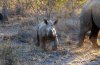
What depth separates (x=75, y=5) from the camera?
58.0ft

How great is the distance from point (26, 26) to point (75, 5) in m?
4.64

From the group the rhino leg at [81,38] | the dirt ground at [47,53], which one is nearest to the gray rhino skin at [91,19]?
the rhino leg at [81,38]

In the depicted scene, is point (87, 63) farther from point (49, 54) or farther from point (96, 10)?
point (96, 10)

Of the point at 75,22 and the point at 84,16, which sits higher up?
the point at 84,16

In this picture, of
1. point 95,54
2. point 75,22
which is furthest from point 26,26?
point 95,54

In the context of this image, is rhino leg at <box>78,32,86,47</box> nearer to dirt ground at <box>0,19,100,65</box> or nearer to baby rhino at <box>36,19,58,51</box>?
dirt ground at <box>0,19,100,65</box>

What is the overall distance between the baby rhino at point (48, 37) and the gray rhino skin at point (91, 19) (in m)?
1.14

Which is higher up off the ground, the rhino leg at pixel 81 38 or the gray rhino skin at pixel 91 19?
the gray rhino skin at pixel 91 19

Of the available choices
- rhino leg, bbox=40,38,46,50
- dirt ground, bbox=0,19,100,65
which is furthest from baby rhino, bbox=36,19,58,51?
dirt ground, bbox=0,19,100,65

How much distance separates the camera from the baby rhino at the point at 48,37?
9.84 meters

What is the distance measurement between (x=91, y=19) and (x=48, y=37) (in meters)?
1.52

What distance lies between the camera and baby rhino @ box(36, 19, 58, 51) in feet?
32.3

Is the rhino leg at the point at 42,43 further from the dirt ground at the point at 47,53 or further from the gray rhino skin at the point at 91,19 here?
the gray rhino skin at the point at 91,19

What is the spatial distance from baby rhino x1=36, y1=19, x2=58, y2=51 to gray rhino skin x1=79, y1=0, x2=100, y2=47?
45.0 inches
